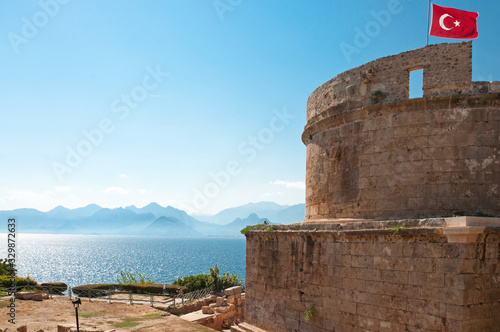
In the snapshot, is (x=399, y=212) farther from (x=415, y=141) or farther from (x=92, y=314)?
(x=92, y=314)

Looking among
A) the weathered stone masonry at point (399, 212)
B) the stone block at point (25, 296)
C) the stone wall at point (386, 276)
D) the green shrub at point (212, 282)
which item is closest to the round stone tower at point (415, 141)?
the weathered stone masonry at point (399, 212)

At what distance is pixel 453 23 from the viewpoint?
938cm

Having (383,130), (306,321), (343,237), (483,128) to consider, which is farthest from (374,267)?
(483,128)

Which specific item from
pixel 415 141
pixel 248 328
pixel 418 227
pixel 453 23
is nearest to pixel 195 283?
pixel 248 328

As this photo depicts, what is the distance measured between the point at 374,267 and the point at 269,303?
13.3ft

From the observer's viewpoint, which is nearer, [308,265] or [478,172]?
[478,172]

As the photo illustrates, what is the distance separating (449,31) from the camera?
9.36 meters

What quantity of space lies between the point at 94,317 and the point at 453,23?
47.8ft

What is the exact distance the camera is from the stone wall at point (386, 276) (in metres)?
6.57

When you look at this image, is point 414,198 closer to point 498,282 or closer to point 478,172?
point 478,172

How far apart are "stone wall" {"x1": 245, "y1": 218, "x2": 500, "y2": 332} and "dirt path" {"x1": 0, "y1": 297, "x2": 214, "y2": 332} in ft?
11.1

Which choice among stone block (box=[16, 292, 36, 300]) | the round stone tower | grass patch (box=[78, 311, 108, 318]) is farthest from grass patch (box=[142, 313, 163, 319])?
the round stone tower

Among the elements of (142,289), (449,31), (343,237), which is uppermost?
(449,31)

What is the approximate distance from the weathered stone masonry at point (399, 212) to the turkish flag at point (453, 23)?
2.97ft
